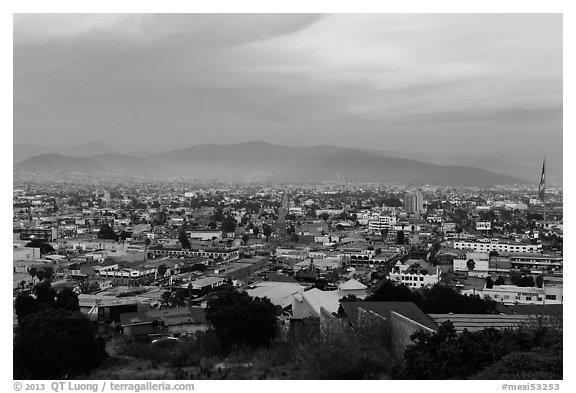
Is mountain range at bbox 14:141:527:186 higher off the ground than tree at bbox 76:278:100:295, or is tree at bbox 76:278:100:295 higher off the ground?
mountain range at bbox 14:141:527:186

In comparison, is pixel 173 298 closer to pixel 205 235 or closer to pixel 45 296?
pixel 45 296

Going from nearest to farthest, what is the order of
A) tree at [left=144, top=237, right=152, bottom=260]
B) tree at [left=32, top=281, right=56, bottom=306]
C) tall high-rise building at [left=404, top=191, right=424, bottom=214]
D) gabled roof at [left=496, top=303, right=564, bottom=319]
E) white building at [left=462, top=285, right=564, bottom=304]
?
tree at [left=32, top=281, right=56, bottom=306], gabled roof at [left=496, top=303, right=564, bottom=319], white building at [left=462, top=285, right=564, bottom=304], tree at [left=144, top=237, right=152, bottom=260], tall high-rise building at [left=404, top=191, right=424, bottom=214]

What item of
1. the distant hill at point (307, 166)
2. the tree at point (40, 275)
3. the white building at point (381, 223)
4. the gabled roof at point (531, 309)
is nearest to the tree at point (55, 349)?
the gabled roof at point (531, 309)

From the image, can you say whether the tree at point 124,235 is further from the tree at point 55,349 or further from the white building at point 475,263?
the tree at point 55,349

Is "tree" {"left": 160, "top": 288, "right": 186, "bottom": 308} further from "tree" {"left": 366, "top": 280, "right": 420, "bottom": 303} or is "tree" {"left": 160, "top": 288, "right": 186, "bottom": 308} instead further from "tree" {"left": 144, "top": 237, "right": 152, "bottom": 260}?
"tree" {"left": 144, "top": 237, "right": 152, "bottom": 260}

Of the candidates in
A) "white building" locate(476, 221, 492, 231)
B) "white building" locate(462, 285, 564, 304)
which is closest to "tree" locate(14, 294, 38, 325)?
"white building" locate(462, 285, 564, 304)

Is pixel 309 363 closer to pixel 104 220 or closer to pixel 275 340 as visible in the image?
pixel 275 340

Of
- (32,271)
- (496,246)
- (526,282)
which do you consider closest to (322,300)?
(526,282)
